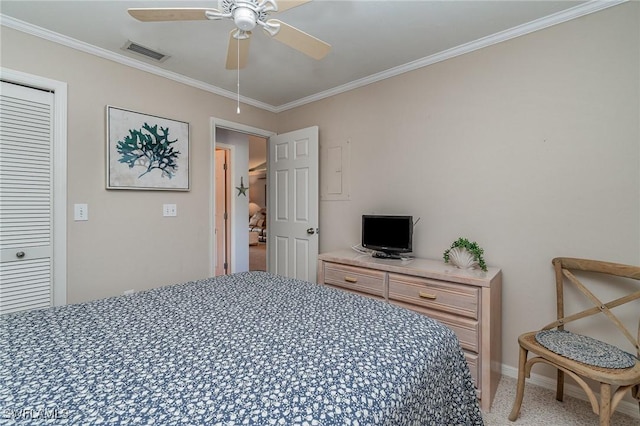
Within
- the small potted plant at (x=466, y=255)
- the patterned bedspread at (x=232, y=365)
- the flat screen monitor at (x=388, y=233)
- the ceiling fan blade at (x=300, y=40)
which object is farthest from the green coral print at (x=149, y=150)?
the small potted plant at (x=466, y=255)

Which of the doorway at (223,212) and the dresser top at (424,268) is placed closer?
the dresser top at (424,268)

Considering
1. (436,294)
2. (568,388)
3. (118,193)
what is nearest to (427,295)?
(436,294)

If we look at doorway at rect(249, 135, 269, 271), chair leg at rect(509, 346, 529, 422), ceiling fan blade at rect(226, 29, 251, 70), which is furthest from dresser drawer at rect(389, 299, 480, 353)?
doorway at rect(249, 135, 269, 271)

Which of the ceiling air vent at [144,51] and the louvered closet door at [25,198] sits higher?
the ceiling air vent at [144,51]

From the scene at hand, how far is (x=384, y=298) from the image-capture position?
7.56ft

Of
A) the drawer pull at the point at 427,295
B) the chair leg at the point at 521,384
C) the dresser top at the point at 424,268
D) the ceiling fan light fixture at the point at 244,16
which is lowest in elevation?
the chair leg at the point at 521,384

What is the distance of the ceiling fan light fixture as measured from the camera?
4.68ft

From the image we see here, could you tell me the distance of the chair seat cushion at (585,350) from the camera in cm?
147

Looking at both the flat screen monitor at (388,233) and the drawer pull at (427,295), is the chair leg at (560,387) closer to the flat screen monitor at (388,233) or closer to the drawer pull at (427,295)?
the drawer pull at (427,295)

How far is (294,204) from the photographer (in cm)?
345

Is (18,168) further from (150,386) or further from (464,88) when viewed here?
(464,88)

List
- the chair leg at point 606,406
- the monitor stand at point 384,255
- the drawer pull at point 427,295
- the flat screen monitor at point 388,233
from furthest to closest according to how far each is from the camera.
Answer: the monitor stand at point 384,255 < the flat screen monitor at point 388,233 < the drawer pull at point 427,295 < the chair leg at point 606,406

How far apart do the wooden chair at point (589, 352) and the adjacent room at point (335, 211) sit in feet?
0.05

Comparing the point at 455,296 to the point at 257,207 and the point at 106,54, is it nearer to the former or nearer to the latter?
the point at 106,54
